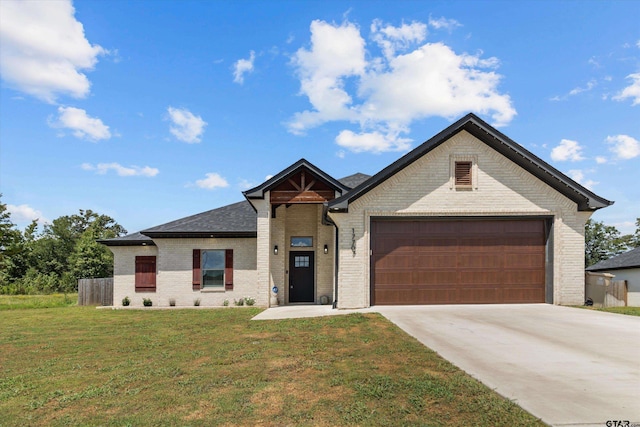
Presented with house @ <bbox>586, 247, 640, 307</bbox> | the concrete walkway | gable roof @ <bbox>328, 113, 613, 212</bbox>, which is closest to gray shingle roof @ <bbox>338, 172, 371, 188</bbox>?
gable roof @ <bbox>328, 113, 613, 212</bbox>

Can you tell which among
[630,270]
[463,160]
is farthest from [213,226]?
[630,270]

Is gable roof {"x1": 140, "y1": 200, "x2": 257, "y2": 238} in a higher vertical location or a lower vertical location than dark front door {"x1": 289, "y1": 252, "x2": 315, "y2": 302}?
higher

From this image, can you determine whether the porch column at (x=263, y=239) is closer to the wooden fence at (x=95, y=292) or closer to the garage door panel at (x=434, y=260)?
the garage door panel at (x=434, y=260)

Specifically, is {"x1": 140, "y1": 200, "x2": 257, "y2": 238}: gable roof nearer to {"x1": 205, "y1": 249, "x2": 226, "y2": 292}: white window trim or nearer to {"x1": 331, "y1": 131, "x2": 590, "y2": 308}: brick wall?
{"x1": 205, "y1": 249, "x2": 226, "y2": 292}: white window trim

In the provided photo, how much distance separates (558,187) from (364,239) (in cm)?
713

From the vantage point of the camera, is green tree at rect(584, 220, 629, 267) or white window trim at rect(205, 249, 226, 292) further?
green tree at rect(584, 220, 629, 267)

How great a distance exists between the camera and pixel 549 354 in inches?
269

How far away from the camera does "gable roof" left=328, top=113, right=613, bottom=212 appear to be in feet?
43.5

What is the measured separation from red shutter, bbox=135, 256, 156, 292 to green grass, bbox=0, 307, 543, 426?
25.2 feet

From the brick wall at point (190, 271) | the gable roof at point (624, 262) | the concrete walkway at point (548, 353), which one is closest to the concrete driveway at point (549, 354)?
the concrete walkway at point (548, 353)

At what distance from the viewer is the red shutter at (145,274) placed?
17.8 m

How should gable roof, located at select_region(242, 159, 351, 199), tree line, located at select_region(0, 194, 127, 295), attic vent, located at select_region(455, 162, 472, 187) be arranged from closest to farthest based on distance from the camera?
1. attic vent, located at select_region(455, 162, 472, 187)
2. gable roof, located at select_region(242, 159, 351, 199)
3. tree line, located at select_region(0, 194, 127, 295)

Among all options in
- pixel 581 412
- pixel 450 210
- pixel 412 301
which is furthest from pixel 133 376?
pixel 450 210

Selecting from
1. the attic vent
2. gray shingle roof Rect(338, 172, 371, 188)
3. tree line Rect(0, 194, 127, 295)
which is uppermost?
gray shingle roof Rect(338, 172, 371, 188)
